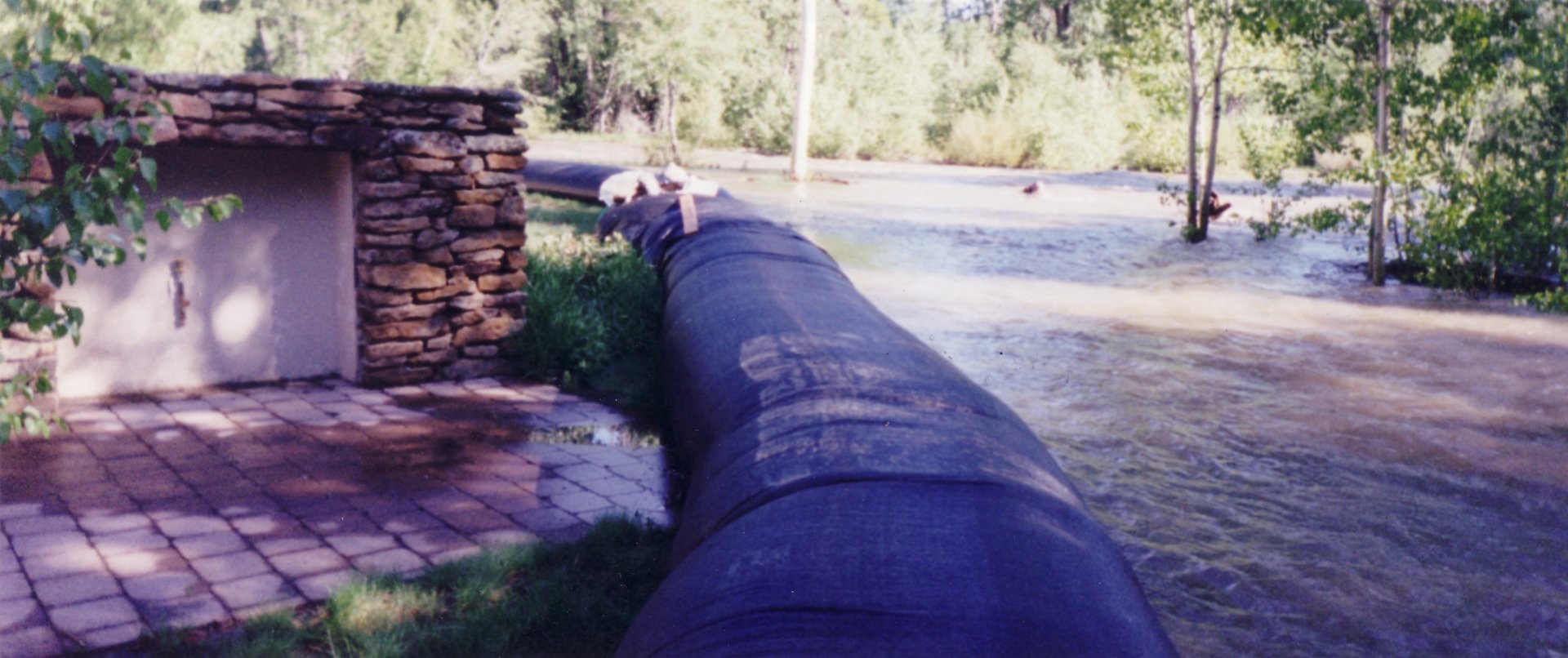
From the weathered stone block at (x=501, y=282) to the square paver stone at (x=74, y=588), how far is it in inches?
119

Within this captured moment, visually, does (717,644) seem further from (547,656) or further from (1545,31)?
(1545,31)

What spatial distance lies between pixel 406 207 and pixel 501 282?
0.67 m

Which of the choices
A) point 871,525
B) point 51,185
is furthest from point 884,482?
point 51,185

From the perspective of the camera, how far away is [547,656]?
10.9 feet

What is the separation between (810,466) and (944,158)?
29.9 m

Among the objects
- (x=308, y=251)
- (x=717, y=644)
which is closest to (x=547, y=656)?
(x=717, y=644)

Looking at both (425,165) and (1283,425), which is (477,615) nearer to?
(425,165)

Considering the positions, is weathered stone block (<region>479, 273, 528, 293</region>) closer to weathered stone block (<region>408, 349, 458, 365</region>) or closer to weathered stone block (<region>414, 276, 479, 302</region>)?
weathered stone block (<region>414, 276, 479, 302</region>)

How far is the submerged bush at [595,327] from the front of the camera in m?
6.55

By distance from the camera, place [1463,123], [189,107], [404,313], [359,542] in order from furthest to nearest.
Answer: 1. [1463,123]
2. [404,313]
3. [189,107]
4. [359,542]

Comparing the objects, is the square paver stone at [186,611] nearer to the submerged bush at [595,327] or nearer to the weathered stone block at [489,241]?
the submerged bush at [595,327]

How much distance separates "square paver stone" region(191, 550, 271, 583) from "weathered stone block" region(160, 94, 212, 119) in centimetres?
248

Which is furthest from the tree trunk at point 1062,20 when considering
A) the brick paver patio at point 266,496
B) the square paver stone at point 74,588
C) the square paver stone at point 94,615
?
the square paver stone at point 94,615

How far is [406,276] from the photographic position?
20.3 ft
